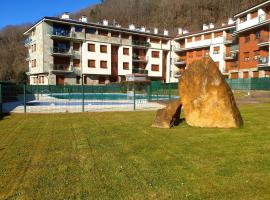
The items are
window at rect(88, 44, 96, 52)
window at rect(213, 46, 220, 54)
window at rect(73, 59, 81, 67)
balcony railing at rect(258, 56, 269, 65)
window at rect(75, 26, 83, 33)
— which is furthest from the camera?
window at rect(213, 46, 220, 54)

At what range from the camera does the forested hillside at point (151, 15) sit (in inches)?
3620

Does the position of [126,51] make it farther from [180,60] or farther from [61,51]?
[180,60]

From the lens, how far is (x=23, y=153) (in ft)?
22.4

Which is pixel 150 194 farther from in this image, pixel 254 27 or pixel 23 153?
pixel 254 27

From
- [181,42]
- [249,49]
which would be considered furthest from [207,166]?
[181,42]

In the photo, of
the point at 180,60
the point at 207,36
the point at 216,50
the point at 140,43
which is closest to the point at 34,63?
the point at 140,43

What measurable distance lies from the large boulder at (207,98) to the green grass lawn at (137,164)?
662 mm

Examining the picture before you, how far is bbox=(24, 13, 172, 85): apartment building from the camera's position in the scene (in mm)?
50094

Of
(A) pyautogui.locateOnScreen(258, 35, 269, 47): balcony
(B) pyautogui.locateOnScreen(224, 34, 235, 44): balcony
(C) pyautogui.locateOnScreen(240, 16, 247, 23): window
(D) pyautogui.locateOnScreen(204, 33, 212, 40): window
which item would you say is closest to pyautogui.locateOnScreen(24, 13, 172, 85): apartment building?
(D) pyautogui.locateOnScreen(204, 33, 212, 40): window

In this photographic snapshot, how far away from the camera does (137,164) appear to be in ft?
19.2

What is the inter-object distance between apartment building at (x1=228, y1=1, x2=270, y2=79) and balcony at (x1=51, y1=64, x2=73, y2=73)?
88.4ft

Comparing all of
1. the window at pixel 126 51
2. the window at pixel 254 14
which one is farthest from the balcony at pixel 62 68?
the window at pixel 254 14

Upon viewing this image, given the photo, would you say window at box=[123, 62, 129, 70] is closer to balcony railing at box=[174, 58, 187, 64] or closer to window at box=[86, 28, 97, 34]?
window at box=[86, 28, 97, 34]

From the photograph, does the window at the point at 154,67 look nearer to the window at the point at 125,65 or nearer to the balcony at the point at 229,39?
the window at the point at 125,65
